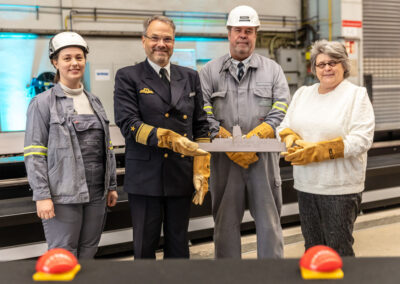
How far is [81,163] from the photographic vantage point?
174 cm

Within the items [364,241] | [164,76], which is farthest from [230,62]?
[364,241]

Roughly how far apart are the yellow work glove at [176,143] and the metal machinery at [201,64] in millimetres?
1209

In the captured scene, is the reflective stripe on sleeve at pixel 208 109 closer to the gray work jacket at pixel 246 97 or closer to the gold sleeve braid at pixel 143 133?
the gray work jacket at pixel 246 97

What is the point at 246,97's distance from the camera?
7.20 ft

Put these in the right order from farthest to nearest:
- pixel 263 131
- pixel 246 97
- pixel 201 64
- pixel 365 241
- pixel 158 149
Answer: pixel 201 64
pixel 365 241
pixel 246 97
pixel 263 131
pixel 158 149

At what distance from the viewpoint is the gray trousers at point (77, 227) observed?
5.66ft

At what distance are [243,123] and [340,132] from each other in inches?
22.3

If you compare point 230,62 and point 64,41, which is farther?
point 230,62

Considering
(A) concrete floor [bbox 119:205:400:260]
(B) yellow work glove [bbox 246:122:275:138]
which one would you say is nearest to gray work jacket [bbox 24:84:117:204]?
(B) yellow work glove [bbox 246:122:275:138]

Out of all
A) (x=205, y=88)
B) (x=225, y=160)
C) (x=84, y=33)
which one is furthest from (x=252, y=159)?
(x=84, y=33)

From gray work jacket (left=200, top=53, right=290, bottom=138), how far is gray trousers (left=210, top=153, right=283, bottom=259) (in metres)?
0.21

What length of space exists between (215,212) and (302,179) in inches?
23.6

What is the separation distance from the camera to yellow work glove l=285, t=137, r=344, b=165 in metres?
1.76

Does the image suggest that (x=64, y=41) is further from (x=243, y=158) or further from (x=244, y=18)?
(x=243, y=158)
